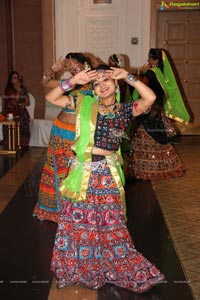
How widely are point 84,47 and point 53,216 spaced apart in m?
5.06

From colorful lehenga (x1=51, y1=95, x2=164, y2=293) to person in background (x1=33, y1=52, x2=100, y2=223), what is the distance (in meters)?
0.98

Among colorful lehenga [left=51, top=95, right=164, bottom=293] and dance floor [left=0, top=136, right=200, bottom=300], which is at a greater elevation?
colorful lehenga [left=51, top=95, right=164, bottom=293]

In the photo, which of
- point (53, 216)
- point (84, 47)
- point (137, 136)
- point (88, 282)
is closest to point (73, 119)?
point (53, 216)

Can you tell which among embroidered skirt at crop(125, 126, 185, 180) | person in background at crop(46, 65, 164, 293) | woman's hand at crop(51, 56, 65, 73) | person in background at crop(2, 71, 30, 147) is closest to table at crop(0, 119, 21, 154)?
person in background at crop(2, 71, 30, 147)

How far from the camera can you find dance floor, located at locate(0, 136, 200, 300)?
8.82 ft

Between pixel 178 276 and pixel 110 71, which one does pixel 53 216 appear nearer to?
pixel 178 276

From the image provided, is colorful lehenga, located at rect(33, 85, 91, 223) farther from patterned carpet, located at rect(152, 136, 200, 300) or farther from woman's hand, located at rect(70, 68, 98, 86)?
woman's hand, located at rect(70, 68, 98, 86)

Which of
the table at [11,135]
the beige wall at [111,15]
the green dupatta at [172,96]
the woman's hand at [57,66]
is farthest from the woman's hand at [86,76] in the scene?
the beige wall at [111,15]

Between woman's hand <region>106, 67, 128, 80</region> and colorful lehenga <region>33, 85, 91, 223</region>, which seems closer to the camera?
woman's hand <region>106, 67, 128, 80</region>

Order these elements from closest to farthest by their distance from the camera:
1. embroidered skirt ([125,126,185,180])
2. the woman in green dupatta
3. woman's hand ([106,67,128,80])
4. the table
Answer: woman's hand ([106,67,128,80]), the woman in green dupatta, embroidered skirt ([125,126,185,180]), the table

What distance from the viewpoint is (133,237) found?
3.51 meters

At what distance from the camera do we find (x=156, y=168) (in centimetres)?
523

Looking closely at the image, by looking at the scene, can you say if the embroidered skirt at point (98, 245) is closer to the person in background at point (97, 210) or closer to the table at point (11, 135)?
the person in background at point (97, 210)

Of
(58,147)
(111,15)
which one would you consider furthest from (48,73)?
(111,15)
